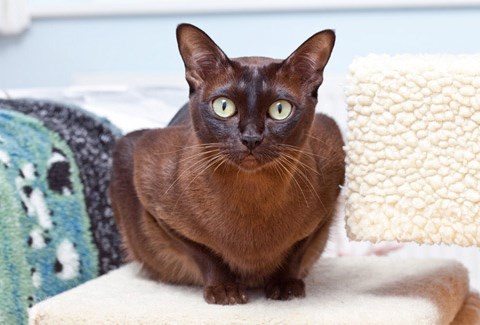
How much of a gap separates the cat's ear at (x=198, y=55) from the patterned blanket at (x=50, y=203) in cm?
35

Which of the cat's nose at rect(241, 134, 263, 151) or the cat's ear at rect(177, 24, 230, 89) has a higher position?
the cat's ear at rect(177, 24, 230, 89)

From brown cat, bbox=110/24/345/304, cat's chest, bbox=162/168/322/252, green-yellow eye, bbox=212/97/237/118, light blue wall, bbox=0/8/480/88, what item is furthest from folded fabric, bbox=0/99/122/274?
light blue wall, bbox=0/8/480/88

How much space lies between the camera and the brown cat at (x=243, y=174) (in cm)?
99

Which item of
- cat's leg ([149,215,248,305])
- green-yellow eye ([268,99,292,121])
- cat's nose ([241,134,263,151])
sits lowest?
cat's leg ([149,215,248,305])

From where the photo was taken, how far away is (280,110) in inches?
39.1

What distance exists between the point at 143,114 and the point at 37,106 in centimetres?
46

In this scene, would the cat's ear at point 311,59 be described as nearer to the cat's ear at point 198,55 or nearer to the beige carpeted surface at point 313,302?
the cat's ear at point 198,55

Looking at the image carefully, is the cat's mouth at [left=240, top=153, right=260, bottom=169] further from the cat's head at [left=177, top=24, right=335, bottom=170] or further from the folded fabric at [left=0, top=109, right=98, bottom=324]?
the folded fabric at [left=0, top=109, right=98, bottom=324]

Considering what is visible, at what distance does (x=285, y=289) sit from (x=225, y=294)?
0.09 m

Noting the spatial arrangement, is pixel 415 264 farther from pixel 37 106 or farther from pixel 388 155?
pixel 37 106

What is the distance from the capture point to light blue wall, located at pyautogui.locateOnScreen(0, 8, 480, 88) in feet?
6.81

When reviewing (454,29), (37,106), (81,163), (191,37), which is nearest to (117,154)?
(81,163)

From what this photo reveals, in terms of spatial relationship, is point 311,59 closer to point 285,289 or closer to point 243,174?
point 243,174

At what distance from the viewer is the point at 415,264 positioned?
1.32 metres
